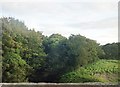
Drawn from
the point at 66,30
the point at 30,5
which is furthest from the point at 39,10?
the point at 66,30

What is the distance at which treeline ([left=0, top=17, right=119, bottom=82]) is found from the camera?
4211 mm

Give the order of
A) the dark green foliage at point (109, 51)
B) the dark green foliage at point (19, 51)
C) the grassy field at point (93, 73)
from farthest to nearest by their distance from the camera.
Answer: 1. the dark green foliage at point (19, 51)
2. the grassy field at point (93, 73)
3. the dark green foliage at point (109, 51)

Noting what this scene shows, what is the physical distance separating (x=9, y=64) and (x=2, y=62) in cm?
14

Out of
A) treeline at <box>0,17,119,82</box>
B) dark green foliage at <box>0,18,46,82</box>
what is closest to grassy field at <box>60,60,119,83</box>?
treeline at <box>0,17,119,82</box>

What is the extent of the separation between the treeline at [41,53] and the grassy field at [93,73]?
0.09 m

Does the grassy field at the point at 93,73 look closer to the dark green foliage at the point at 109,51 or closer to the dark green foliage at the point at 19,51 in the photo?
the dark green foliage at the point at 109,51

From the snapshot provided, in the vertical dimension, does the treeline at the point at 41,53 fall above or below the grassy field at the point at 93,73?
above

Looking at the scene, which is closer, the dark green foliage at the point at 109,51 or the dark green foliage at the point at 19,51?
the dark green foliage at the point at 109,51

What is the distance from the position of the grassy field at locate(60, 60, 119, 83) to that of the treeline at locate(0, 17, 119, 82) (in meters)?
0.09

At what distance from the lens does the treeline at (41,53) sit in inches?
166

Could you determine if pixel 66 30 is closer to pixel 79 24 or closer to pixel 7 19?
pixel 79 24

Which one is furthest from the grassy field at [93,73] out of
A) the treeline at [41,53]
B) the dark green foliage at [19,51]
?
the dark green foliage at [19,51]

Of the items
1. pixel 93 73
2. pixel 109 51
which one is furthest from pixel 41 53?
pixel 109 51

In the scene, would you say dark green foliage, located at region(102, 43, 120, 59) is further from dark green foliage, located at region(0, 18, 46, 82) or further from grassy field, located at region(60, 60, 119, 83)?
dark green foliage, located at region(0, 18, 46, 82)
